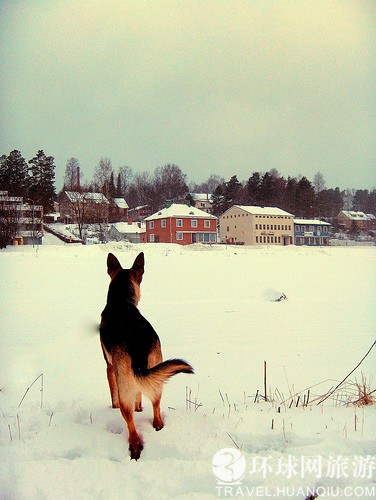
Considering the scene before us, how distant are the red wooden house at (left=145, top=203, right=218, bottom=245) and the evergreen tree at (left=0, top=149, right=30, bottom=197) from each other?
1.77 m

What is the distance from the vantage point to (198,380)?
11.5 feet

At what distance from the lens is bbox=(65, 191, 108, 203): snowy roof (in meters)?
3.98

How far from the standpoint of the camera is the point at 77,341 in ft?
15.1

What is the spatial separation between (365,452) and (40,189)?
3600mm

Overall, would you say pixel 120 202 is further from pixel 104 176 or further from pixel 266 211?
pixel 266 211

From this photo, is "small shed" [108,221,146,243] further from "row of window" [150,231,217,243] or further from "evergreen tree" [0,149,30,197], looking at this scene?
"row of window" [150,231,217,243]

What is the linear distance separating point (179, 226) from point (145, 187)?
2232 millimetres

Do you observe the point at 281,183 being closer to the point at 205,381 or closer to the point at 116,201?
the point at 116,201

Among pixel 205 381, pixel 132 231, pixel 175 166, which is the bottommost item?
pixel 205 381

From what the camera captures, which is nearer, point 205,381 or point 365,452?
point 365,452

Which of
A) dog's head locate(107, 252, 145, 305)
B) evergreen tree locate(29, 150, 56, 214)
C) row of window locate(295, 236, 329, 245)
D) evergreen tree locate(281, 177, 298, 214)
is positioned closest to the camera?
dog's head locate(107, 252, 145, 305)

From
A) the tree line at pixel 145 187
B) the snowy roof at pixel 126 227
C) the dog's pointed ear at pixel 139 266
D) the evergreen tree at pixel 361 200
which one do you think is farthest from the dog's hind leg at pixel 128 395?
the snowy roof at pixel 126 227

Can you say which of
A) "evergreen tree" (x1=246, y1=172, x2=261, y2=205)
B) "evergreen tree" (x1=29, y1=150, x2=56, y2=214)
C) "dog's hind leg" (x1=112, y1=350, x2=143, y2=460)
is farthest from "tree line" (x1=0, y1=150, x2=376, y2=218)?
"dog's hind leg" (x1=112, y1=350, x2=143, y2=460)

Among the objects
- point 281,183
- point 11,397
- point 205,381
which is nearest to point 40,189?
point 11,397
